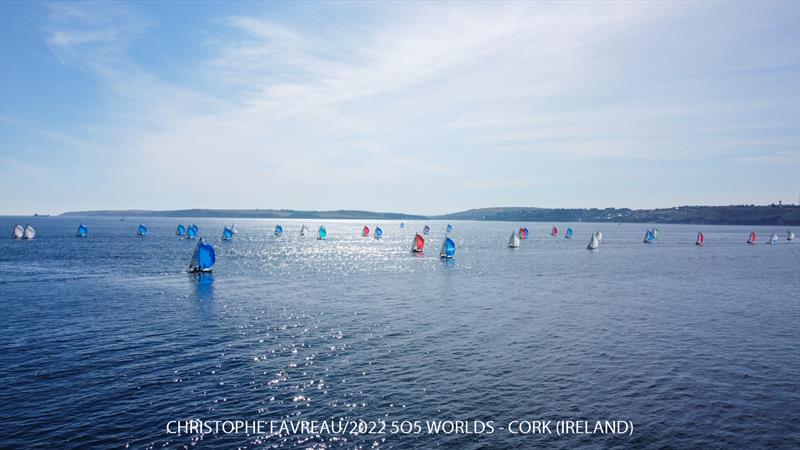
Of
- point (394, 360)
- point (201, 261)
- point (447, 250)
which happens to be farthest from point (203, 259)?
point (394, 360)

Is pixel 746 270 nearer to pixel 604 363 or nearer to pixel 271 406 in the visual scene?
pixel 604 363

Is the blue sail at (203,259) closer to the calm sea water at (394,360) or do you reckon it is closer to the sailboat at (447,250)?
the calm sea water at (394,360)

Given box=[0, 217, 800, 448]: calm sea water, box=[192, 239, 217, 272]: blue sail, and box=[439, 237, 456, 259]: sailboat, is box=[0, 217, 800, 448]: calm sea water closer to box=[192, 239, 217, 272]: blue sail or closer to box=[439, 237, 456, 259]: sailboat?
box=[192, 239, 217, 272]: blue sail

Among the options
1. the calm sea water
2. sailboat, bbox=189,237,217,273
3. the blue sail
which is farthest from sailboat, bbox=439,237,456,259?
sailboat, bbox=189,237,217,273

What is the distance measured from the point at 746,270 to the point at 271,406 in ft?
316

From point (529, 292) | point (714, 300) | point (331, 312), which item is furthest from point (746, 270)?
point (331, 312)

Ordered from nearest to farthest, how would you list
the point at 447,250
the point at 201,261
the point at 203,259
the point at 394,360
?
the point at 394,360, the point at 201,261, the point at 203,259, the point at 447,250

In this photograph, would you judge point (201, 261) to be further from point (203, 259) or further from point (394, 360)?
point (394, 360)

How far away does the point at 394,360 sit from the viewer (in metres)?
30.2

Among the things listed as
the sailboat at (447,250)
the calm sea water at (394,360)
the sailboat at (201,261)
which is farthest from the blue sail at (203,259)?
the sailboat at (447,250)

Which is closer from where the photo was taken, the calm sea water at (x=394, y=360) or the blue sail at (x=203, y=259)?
the calm sea water at (x=394, y=360)

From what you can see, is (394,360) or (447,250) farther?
(447,250)

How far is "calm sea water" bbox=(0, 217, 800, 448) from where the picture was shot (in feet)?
69.9

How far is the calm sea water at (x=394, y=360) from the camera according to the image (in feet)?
69.9
